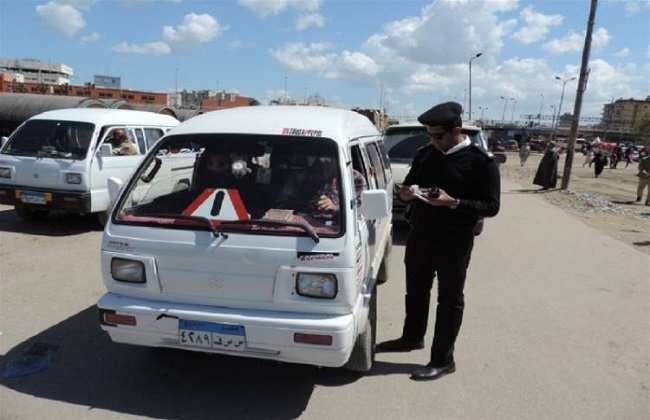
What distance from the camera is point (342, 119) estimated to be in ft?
13.1

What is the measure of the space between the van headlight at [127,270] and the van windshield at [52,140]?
550 centimetres

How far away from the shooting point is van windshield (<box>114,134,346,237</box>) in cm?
328

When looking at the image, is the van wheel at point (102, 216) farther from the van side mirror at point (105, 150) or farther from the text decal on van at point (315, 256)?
the text decal on van at point (315, 256)

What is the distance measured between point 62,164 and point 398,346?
20.6 feet

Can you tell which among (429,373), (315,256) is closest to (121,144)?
(315,256)

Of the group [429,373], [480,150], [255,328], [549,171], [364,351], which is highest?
[480,150]

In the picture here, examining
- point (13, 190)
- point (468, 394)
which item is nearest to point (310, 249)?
point (468, 394)

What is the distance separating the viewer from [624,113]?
16638cm

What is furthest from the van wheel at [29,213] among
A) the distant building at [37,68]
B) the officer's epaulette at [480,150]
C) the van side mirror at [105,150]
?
the distant building at [37,68]

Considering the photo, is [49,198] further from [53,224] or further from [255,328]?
[255,328]

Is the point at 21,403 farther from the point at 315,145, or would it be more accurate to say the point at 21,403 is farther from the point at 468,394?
the point at 468,394

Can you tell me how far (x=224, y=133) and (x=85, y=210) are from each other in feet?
17.4

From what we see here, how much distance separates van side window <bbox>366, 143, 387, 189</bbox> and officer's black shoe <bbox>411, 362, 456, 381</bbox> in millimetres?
1801

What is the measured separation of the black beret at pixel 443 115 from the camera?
3.57 meters
